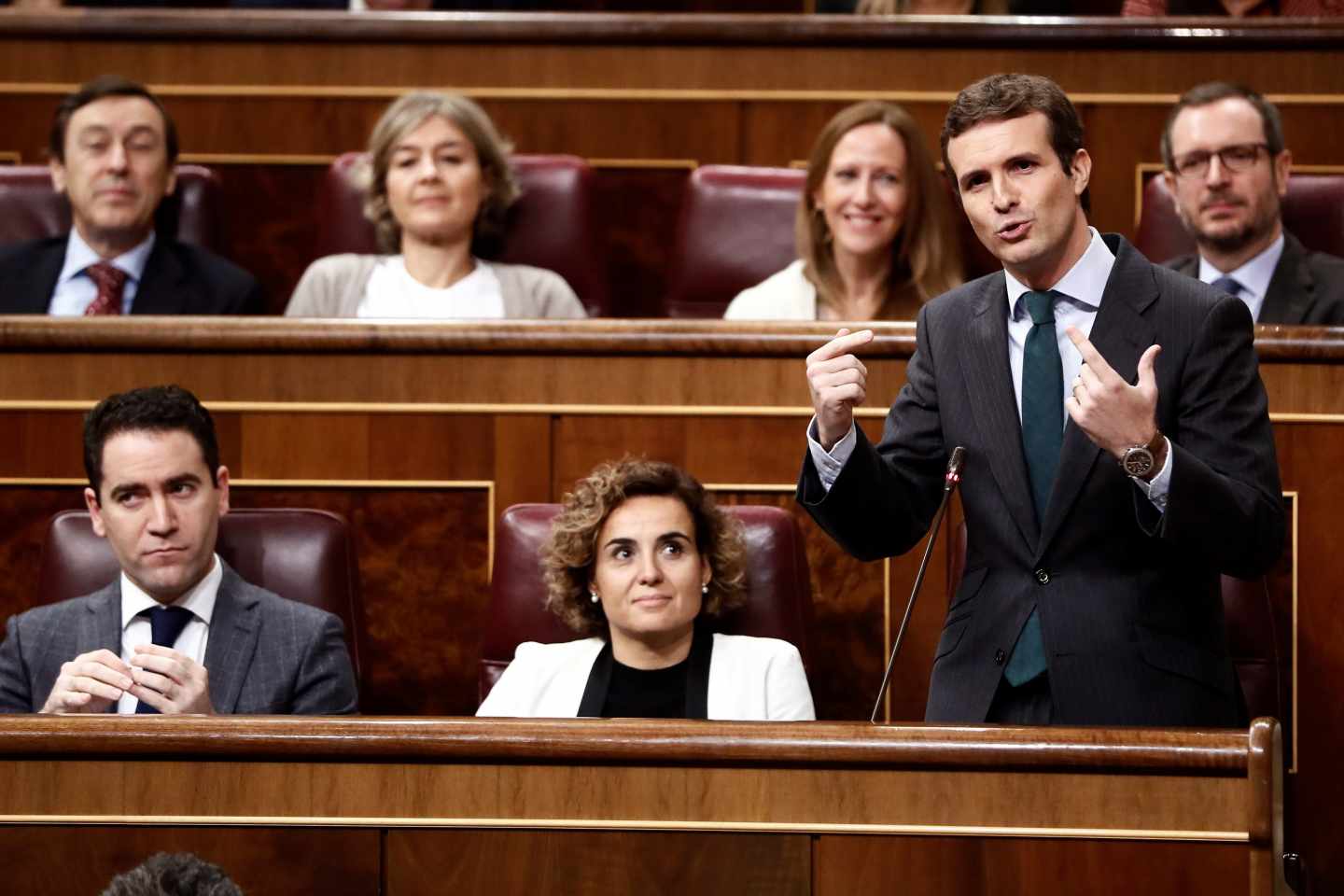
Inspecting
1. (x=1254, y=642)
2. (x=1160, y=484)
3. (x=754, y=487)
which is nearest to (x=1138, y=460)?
(x=1160, y=484)

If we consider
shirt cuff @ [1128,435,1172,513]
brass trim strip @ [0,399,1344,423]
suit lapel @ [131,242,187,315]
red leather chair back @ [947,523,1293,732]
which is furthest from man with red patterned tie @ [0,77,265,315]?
shirt cuff @ [1128,435,1172,513]

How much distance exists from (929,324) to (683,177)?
36.1 inches

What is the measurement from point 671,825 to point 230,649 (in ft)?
1.59

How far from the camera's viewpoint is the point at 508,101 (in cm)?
193

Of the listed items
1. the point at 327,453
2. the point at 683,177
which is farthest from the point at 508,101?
the point at 327,453

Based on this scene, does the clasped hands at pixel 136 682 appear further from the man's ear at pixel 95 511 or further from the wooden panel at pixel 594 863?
the wooden panel at pixel 594 863

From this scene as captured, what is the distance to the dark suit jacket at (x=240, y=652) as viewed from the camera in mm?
1231

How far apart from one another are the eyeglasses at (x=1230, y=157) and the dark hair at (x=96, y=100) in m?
0.90

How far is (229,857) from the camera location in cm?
86

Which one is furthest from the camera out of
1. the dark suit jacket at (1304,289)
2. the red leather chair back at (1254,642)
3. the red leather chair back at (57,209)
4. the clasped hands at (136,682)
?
the red leather chair back at (57,209)

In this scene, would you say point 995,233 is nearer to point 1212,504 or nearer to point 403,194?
point 1212,504

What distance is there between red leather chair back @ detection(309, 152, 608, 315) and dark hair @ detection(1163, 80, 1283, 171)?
53 centimetres

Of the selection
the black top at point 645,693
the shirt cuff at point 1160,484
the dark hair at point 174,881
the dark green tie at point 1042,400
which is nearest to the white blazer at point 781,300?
the black top at point 645,693

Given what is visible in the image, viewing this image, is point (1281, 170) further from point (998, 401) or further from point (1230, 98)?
point (998, 401)
